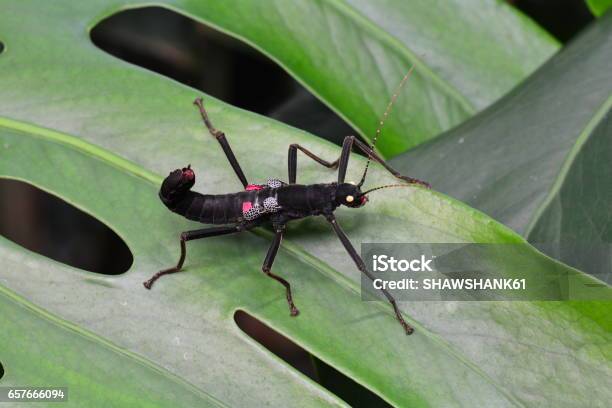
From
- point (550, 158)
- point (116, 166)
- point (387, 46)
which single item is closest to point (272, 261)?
point (116, 166)

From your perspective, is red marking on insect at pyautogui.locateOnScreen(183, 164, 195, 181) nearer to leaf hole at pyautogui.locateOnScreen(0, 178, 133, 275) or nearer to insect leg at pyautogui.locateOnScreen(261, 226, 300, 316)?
insect leg at pyautogui.locateOnScreen(261, 226, 300, 316)

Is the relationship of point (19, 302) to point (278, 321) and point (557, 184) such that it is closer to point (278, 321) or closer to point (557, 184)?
point (278, 321)

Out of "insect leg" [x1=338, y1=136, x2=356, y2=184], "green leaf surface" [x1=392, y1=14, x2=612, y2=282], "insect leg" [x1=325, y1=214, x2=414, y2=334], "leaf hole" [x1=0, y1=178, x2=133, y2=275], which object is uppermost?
"green leaf surface" [x1=392, y1=14, x2=612, y2=282]

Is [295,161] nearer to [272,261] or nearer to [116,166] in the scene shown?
[272,261]

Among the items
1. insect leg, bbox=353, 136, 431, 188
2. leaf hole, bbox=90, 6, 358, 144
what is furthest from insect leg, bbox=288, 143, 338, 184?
leaf hole, bbox=90, 6, 358, 144

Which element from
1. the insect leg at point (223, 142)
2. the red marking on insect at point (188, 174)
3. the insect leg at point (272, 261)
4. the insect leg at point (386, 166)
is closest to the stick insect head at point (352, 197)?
the insect leg at point (386, 166)
